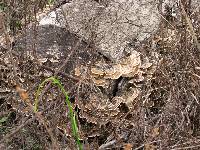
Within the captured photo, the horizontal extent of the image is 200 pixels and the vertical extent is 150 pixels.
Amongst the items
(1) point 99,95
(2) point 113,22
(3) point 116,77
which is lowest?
(1) point 99,95

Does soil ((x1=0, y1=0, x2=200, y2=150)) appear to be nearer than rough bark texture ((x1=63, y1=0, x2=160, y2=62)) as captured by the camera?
Yes

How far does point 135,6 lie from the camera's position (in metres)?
5.94

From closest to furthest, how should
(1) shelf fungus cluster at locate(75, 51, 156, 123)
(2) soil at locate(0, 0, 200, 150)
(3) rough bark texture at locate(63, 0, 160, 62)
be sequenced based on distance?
1. (2) soil at locate(0, 0, 200, 150)
2. (1) shelf fungus cluster at locate(75, 51, 156, 123)
3. (3) rough bark texture at locate(63, 0, 160, 62)

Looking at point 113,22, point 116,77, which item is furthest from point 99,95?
point 113,22

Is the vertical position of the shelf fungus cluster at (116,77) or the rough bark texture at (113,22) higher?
the rough bark texture at (113,22)

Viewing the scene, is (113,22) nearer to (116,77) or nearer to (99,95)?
(116,77)

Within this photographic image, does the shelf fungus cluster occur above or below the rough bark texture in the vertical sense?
below

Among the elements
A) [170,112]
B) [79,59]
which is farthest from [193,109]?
[79,59]

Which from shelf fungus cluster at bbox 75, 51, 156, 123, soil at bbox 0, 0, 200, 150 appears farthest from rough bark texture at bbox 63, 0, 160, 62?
shelf fungus cluster at bbox 75, 51, 156, 123

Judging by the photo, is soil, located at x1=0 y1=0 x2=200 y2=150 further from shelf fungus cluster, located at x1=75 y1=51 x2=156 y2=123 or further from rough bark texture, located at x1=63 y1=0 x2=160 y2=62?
rough bark texture, located at x1=63 y1=0 x2=160 y2=62

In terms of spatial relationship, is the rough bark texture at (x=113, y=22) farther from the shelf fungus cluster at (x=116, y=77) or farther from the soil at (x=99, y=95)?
the shelf fungus cluster at (x=116, y=77)

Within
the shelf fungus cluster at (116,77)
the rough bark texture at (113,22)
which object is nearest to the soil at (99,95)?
the shelf fungus cluster at (116,77)

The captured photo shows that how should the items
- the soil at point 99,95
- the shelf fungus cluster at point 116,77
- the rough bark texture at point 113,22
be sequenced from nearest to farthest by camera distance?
the soil at point 99,95, the shelf fungus cluster at point 116,77, the rough bark texture at point 113,22

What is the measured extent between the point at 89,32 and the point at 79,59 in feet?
1.32
